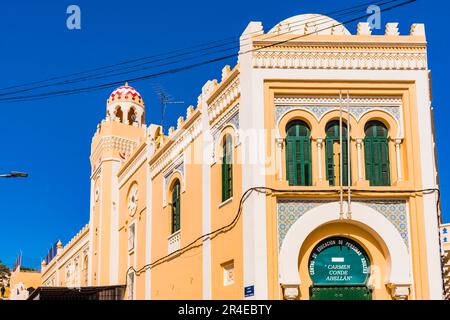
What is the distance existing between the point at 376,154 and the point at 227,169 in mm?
4180

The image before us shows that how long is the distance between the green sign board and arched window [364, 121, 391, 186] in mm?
1788

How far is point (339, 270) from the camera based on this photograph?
18.6 meters

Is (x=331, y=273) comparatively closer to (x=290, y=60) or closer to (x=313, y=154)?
(x=313, y=154)

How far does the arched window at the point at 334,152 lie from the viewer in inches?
752

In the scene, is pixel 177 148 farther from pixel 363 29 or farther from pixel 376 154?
pixel 363 29

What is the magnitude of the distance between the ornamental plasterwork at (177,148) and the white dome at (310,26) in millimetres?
4352

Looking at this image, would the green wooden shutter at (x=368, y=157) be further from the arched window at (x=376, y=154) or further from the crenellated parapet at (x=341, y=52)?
the crenellated parapet at (x=341, y=52)

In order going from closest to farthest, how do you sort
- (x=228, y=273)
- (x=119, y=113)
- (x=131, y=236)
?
(x=228, y=273)
(x=131, y=236)
(x=119, y=113)

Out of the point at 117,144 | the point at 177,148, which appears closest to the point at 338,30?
the point at 177,148

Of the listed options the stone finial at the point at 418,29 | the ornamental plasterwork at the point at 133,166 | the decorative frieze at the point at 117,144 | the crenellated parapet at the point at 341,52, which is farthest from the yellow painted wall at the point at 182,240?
the stone finial at the point at 418,29

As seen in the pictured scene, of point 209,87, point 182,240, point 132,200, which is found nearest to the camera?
point 209,87

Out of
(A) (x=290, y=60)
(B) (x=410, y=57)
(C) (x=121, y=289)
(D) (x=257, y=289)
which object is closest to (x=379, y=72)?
(B) (x=410, y=57)

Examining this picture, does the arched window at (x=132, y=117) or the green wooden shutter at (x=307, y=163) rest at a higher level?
the arched window at (x=132, y=117)

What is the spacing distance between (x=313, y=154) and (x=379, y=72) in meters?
2.74
